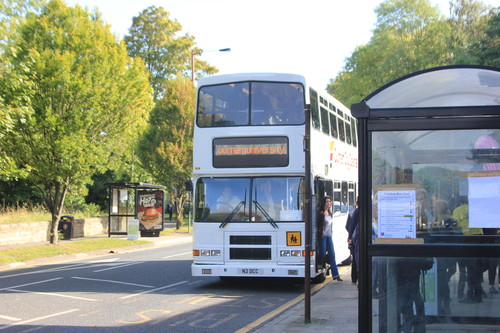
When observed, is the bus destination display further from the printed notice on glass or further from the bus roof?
the printed notice on glass

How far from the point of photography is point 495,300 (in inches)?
226

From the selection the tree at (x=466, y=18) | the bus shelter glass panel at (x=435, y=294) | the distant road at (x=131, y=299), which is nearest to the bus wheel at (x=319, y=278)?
the distant road at (x=131, y=299)

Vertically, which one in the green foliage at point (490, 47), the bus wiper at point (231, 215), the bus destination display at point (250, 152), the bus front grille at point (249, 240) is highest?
the green foliage at point (490, 47)

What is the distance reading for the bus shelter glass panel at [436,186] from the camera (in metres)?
5.75

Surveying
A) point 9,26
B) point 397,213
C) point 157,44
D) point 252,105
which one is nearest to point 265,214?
point 252,105

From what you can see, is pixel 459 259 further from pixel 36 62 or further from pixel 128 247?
pixel 128 247

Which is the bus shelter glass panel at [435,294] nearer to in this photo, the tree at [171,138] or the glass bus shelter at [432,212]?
the glass bus shelter at [432,212]

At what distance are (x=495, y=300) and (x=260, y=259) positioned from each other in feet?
21.0

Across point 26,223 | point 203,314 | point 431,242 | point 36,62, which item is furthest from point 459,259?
point 26,223

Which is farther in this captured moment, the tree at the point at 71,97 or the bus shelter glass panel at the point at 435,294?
the tree at the point at 71,97

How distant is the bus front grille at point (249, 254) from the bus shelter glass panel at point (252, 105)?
262cm

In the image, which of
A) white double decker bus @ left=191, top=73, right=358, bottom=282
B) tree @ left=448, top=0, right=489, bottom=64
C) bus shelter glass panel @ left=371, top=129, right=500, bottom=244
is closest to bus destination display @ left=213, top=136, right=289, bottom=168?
white double decker bus @ left=191, top=73, right=358, bottom=282

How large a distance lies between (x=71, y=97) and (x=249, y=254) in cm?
1154

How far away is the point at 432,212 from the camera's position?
5.80 meters
